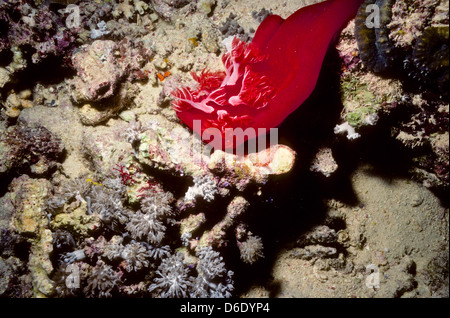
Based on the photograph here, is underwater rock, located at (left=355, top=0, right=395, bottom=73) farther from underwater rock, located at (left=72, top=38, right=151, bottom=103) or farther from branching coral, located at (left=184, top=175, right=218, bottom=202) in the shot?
underwater rock, located at (left=72, top=38, right=151, bottom=103)

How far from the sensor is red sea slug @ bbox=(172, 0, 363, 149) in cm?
336

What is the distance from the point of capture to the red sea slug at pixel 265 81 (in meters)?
3.36

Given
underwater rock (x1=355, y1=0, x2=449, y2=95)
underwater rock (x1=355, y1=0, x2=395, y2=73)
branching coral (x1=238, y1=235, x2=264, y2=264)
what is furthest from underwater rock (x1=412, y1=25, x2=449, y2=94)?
branching coral (x1=238, y1=235, x2=264, y2=264)

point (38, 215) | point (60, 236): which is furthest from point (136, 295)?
point (38, 215)

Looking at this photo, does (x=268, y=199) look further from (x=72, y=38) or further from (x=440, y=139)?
(x=72, y=38)

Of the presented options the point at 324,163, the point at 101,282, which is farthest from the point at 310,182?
the point at 101,282

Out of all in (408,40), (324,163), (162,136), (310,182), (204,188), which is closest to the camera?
(408,40)

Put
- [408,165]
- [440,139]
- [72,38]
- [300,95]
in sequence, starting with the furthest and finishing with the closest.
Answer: [408,165], [72,38], [440,139], [300,95]

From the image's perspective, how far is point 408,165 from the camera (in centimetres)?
494

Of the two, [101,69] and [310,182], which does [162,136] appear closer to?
[101,69]

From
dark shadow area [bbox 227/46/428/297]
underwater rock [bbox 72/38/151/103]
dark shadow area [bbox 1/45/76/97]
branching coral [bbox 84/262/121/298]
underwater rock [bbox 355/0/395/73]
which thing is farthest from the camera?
dark shadow area [bbox 1/45/76/97]

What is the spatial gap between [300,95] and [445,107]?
203 centimetres

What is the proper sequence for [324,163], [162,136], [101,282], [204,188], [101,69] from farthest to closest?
[324,163]
[101,69]
[162,136]
[101,282]
[204,188]

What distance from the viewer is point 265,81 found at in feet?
11.3
